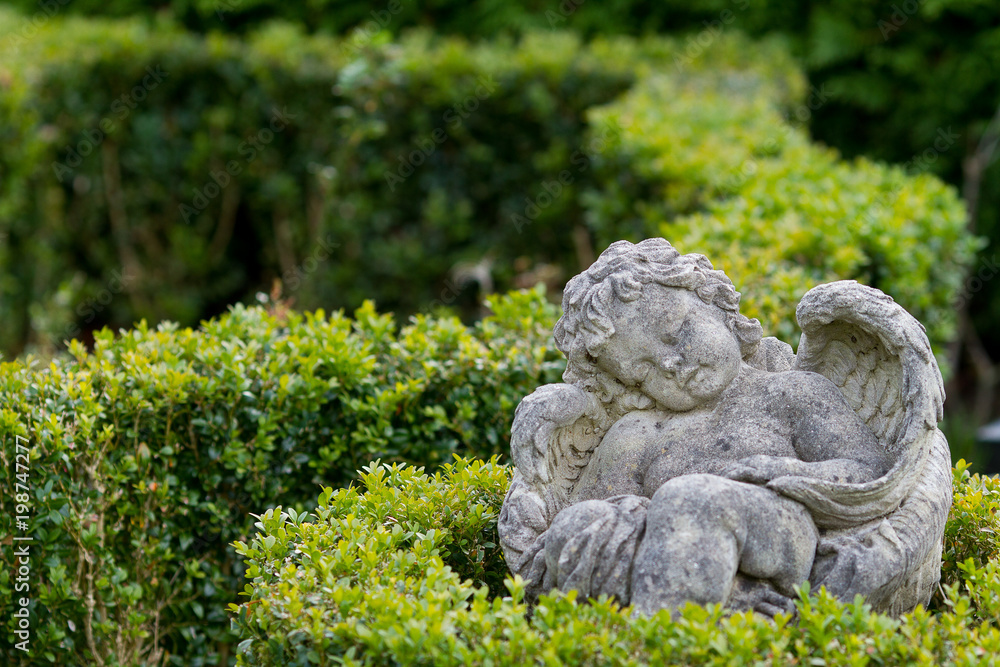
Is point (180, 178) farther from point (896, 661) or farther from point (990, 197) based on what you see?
point (896, 661)

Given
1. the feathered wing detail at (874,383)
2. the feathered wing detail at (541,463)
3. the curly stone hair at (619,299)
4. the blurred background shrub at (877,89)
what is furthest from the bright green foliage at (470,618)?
the blurred background shrub at (877,89)

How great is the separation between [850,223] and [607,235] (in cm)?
231

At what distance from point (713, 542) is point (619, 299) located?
674 millimetres

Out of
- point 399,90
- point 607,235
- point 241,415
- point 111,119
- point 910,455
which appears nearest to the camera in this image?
point 910,455

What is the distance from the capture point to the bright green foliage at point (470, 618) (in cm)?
232

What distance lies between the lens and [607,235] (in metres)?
7.18

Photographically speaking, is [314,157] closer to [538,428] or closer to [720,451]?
[538,428]

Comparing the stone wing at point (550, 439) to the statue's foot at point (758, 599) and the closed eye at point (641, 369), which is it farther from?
the statue's foot at point (758, 599)

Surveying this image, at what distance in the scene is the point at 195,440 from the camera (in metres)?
3.91

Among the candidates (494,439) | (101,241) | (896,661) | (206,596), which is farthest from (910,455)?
(101,241)

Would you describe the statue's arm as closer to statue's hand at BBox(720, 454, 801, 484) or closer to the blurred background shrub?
statue's hand at BBox(720, 454, 801, 484)

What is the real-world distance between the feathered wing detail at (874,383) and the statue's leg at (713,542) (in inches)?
2.9

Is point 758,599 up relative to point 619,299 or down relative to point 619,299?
down

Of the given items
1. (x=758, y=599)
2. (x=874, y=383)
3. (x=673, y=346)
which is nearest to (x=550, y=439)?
(x=673, y=346)
